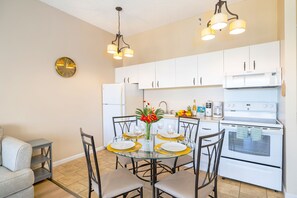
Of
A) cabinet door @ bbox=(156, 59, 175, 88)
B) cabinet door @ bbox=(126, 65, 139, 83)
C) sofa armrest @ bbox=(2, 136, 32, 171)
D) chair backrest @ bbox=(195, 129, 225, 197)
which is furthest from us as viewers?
cabinet door @ bbox=(126, 65, 139, 83)

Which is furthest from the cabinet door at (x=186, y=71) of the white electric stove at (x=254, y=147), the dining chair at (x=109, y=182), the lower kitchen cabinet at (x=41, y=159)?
the lower kitchen cabinet at (x=41, y=159)

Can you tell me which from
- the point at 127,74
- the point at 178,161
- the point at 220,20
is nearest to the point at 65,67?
the point at 127,74

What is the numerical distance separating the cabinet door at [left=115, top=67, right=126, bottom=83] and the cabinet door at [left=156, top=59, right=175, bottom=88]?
41.3 inches

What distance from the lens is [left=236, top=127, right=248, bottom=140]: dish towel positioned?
2.39 metres

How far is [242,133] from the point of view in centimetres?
241

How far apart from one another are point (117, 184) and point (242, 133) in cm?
194

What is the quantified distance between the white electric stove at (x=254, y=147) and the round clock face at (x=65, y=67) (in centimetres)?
314

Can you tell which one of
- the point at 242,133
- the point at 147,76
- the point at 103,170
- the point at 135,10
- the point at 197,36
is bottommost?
the point at 103,170

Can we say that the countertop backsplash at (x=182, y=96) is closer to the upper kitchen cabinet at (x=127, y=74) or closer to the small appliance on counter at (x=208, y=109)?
the small appliance on counter at (x=208, y=109)

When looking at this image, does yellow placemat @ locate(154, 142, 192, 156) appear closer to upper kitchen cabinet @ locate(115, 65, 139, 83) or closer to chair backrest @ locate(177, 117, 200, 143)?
chair backrest @ locate(177, 117, 200, 143)

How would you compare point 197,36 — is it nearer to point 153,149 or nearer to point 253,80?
point 253,80

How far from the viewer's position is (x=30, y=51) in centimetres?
283

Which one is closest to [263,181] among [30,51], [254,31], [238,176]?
[238,176]

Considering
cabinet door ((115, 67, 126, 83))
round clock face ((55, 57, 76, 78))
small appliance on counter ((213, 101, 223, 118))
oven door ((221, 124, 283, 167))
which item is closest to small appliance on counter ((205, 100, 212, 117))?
small appliance on counter ((213, 101, 223, 118))
